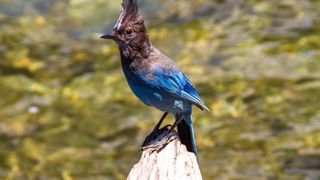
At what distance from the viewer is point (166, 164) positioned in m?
4.82

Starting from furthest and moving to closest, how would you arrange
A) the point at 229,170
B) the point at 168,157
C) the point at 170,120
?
the point at 170,120, the point at 229,170, the point at 168,157

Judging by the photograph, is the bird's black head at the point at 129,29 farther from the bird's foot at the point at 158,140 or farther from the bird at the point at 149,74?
the bird's foot at the point at 158,140

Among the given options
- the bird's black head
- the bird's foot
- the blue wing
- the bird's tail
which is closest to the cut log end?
the bird's foot

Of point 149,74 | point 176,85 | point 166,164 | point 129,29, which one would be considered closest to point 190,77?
point 176,85

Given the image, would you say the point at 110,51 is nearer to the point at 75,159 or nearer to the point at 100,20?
the point at 100,20

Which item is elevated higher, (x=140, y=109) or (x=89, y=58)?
(x=89, y=58)

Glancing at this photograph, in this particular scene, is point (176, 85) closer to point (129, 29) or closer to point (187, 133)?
point (187, 133)

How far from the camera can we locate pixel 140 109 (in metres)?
9.72

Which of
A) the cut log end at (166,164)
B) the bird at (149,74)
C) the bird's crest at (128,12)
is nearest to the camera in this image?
the cut log end at (166,164)

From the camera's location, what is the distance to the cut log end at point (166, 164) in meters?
4.70

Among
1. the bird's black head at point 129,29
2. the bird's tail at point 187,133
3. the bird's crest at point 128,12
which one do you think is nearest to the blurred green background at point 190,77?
the bird's tail at point 187,133

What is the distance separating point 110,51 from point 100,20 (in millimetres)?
1298

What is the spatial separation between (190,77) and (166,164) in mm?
5443

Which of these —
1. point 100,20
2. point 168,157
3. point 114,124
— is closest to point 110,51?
point 100,20
